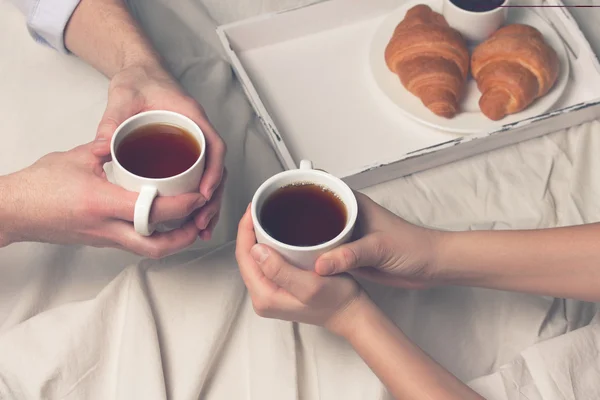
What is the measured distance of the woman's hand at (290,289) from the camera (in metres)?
0.72

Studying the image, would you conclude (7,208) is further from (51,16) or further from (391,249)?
(391,249)

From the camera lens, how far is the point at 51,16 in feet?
3.54

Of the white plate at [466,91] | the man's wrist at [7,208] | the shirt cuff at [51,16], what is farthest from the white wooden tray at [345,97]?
the man's wrist at [7,208]

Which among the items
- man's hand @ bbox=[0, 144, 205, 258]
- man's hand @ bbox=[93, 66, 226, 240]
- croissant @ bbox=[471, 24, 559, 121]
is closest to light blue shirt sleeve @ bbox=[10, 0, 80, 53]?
man's hand @ bbox=[93, 66, 226, 240]

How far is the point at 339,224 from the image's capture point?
2.41 ft

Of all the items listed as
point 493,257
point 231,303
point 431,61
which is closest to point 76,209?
point 231,303

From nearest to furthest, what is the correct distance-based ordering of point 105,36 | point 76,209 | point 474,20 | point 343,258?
1. point 343,258
2. point 76,209
3. point 105,36
4. point 474,20

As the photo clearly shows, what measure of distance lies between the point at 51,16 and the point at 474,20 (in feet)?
2.37

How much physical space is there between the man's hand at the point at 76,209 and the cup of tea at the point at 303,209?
3.7 inches

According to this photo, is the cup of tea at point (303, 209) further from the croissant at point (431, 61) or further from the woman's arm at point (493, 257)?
the croissant at point (431, 61)

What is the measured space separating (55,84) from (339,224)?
63 centimetres

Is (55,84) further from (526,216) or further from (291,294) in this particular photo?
(526,216)

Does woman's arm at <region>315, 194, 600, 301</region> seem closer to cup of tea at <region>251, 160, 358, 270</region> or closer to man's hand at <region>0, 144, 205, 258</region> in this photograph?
cup of tea at <region>251, 160, 358, 270</region>

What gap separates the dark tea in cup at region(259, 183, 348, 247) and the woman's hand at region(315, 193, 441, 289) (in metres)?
0.03
